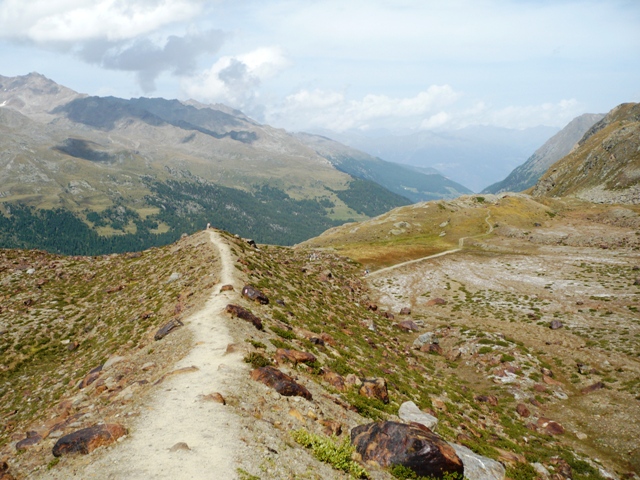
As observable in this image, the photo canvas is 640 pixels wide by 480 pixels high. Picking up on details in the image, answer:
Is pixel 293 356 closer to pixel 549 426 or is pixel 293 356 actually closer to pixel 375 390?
pixel 375 390

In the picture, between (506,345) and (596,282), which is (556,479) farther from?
(596,282)

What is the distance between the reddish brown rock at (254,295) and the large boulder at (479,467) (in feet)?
67.2

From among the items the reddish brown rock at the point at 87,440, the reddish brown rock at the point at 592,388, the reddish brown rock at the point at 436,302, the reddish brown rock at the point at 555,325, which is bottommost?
the reddish brown rock at the point at 436,302

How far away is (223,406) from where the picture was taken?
17500 millimetres

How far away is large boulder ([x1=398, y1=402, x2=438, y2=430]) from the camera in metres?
23.3

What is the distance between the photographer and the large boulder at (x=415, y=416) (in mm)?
23266

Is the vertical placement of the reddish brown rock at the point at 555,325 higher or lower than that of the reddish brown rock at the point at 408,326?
higher

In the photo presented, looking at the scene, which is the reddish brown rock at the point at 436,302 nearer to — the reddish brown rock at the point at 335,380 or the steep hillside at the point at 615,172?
the reddish brown rock at the point at 335,380

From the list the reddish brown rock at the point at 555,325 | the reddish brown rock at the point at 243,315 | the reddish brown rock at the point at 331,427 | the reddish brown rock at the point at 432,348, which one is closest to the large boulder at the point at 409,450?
the reddish brown rock at the point at 331,427

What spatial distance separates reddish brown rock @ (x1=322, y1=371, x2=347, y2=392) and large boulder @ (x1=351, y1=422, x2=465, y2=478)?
649cm

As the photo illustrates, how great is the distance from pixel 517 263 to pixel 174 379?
81.2m

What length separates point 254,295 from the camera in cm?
3459

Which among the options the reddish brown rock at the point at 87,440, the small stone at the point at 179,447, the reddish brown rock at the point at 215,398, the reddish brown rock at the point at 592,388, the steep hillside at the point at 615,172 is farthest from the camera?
the steep hillside at the point at 615,172

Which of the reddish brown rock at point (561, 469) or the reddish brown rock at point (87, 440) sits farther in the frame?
the reddish brown rock at point (561, 469)
